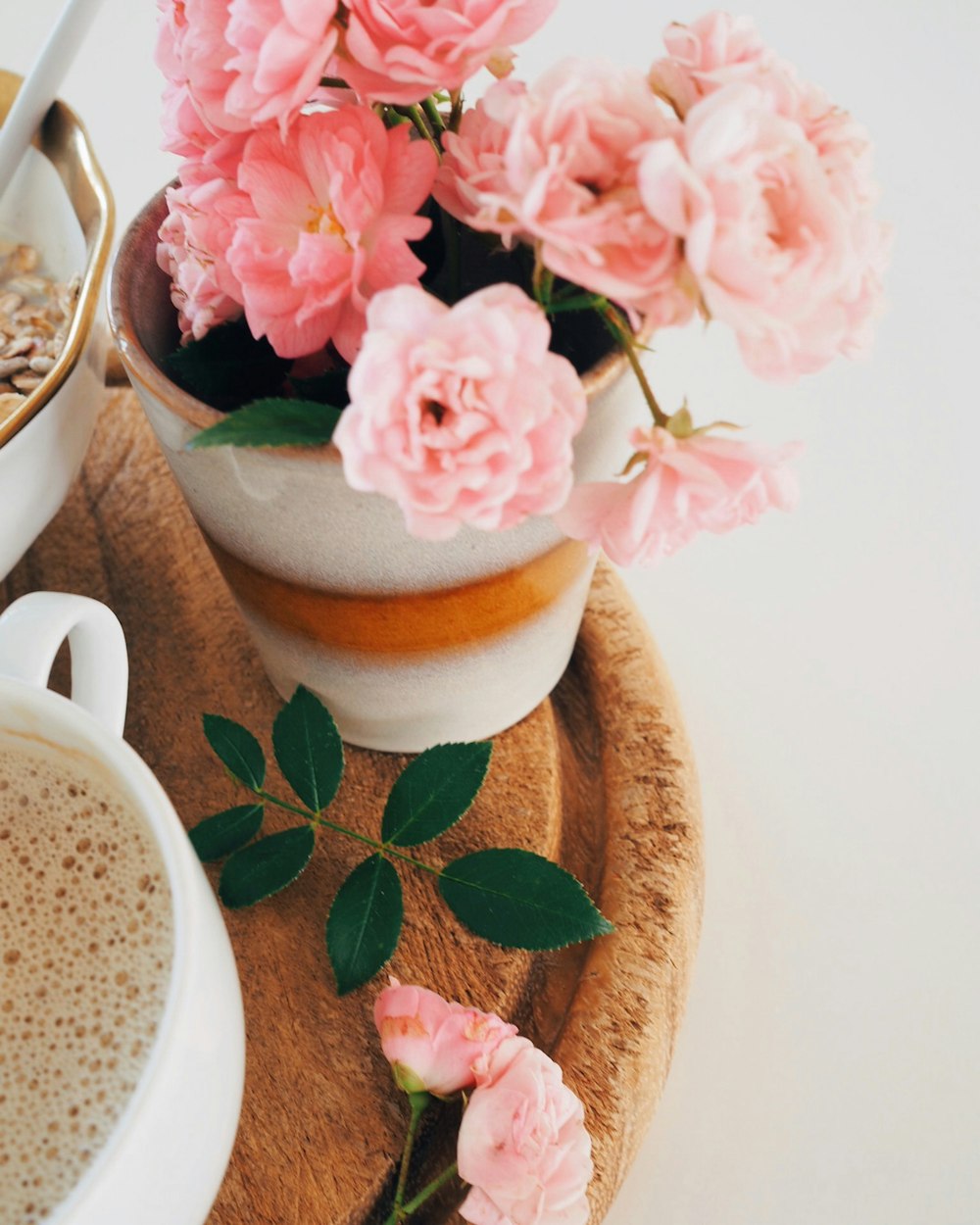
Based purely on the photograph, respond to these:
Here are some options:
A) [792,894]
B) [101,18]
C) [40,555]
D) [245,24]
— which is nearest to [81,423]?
[40,555]

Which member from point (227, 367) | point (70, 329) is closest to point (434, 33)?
point (227, 367)

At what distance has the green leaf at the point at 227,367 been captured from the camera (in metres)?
0.41

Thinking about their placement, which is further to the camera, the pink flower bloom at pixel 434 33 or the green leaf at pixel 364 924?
the green leaf at pixel 364 924

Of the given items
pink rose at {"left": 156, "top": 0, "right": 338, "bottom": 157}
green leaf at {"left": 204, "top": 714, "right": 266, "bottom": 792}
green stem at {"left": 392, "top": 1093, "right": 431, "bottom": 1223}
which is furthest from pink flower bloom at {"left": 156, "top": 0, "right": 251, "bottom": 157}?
green stem at {"left": 392, "top": 1093, "right": 431, "bottom": 1223}

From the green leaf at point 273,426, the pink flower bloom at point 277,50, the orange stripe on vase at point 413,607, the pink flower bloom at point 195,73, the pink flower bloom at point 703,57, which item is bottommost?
the orange stripe on vase at point 413,607

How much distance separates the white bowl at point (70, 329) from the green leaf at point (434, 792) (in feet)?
0.66

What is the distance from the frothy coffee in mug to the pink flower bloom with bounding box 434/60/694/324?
227 mm

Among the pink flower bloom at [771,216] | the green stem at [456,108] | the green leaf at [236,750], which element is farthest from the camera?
the green leaf at [236,750]

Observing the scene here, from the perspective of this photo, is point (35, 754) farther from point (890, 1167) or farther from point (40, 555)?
point (890, 1167)

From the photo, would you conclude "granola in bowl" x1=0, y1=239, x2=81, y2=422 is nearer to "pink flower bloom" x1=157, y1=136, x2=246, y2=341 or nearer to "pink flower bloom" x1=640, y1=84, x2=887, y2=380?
"pink flower bloom" x1=157, y1=136, x2=246, y2=341

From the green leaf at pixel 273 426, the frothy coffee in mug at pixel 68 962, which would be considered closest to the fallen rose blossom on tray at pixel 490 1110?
the frothy coffee in mug at pixel 68 962

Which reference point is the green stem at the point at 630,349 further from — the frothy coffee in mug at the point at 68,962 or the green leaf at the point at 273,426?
the frothy coffee in mug at the point at 68,962

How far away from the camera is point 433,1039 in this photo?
42 centimetres

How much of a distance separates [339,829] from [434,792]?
0.14 feet
